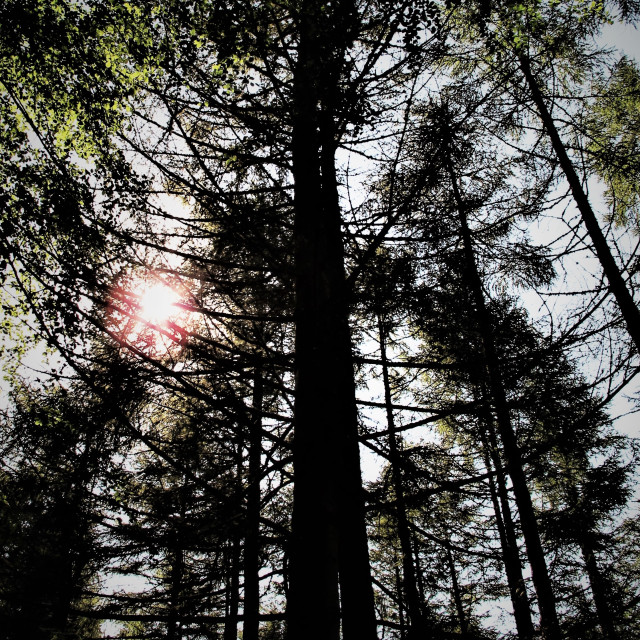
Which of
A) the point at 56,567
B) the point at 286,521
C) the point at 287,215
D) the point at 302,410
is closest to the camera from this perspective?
the point at 302,410

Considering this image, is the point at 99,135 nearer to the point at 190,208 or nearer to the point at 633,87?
the point at 190,208

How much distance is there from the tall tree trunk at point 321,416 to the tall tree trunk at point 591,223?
3.39 m

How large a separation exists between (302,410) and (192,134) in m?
4.74

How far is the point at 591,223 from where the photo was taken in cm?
690

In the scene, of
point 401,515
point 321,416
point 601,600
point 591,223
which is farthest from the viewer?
point 591,223

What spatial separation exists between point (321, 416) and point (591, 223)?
6.83m

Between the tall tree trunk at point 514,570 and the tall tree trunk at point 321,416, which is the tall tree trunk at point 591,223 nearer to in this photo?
the tall tree trunk at point 514,570

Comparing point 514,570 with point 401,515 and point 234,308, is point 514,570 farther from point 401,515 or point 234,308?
point 234,308

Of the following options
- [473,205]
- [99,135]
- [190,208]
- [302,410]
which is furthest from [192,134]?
[302,410]

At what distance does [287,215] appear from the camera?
4.59 m

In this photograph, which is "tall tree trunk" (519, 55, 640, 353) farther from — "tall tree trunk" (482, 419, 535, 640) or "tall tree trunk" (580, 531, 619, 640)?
"tall tree trunk" (580, 531, 619, 640)

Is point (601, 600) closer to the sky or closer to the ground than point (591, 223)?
closer to the ground

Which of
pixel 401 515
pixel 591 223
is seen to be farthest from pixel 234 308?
pixel 591 223

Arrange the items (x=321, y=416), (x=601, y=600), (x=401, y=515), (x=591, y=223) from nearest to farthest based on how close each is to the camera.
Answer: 1. (x=321, y=416)
2. (x=401, y=515)
3. (x=601, y=600)
4. (x=591, y=223)
